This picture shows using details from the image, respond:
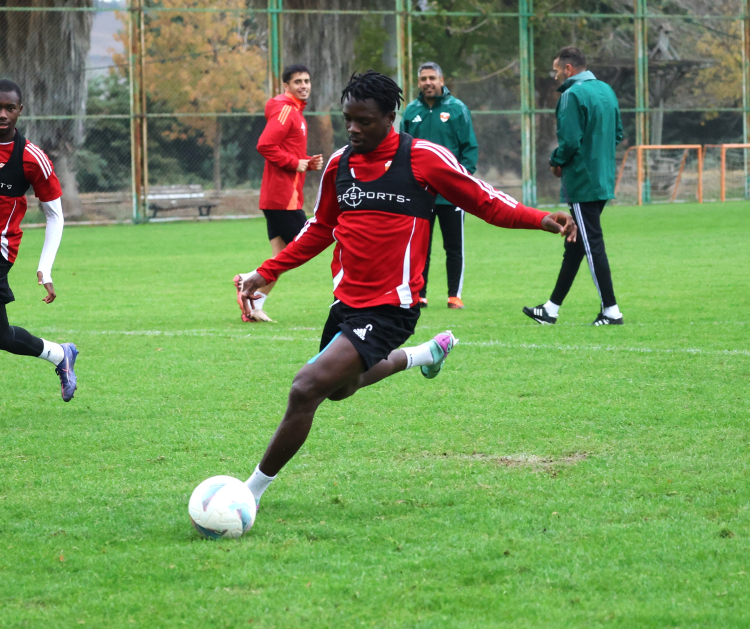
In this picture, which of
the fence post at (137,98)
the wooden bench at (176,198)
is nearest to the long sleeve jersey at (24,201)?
the fence post at (137,98)

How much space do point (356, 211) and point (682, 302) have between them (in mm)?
6319

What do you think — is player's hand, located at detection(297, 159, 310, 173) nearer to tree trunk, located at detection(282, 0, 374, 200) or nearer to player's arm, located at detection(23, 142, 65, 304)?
player's arm, located at detection(23, 142, 65, 304)

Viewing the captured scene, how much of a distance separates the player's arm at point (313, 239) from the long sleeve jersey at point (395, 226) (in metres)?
0.09

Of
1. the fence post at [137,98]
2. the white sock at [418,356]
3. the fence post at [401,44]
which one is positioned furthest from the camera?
the fence post at [401,44]

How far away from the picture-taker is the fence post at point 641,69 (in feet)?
92.3

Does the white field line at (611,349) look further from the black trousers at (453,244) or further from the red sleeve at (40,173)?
the red sleeve at (40,173)

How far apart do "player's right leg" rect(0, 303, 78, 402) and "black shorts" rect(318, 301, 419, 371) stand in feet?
7.64

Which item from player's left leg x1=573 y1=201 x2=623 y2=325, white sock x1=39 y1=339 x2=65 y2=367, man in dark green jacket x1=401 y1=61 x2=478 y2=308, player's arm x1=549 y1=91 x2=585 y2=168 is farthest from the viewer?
man in dark green jacket x1=401 y1=61 x2=478 y2=308

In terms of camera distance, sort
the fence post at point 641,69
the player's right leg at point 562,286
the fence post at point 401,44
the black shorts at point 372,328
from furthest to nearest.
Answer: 1. the fence post at point 641,69
2. the fence post at point 401,44
3. the player's right leg at point 562,286
4. the black shorts at point 372,328

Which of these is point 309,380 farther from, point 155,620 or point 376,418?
point 376,418

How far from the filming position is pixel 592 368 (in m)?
6.97

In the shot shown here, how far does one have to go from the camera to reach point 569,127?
8789 millimetres

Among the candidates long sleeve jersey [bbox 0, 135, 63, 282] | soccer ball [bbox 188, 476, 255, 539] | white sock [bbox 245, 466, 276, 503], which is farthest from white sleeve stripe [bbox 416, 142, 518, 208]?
long sleeve jersey [bbox 0, 135, 63, 282]

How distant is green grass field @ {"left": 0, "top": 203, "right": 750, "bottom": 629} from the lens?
3.27m
